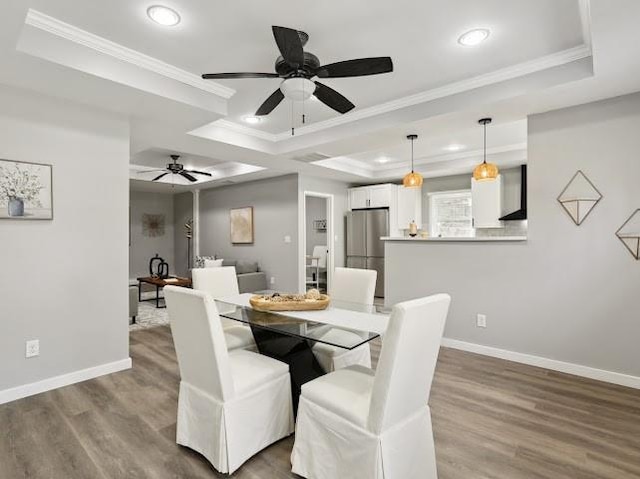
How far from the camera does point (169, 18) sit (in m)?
2.29

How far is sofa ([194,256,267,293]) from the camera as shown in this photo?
6395 mm

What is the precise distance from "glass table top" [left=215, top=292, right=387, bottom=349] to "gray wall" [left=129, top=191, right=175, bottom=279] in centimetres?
718

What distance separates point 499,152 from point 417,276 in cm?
276

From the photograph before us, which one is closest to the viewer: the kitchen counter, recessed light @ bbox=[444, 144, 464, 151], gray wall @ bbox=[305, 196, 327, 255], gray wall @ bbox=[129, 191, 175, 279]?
the kitchen counter

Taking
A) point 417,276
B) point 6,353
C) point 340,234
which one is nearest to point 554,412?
point 417,276

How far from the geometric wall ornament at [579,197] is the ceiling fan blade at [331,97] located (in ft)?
6.98

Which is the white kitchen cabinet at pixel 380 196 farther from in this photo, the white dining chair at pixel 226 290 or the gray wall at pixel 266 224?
the white dining chair at pixel 226 290

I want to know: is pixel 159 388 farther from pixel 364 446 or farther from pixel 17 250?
pixel 364 446

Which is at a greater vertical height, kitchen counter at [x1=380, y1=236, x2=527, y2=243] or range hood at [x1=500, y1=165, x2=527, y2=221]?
range hood at [x1=500, y1=165, x2=527, y2=221]

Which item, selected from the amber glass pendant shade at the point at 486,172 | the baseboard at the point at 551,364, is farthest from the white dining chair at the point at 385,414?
the amber glass pendant shade at the point at 486,172

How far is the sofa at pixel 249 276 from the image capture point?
21.0 ft

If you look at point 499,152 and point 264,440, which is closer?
point 264,440

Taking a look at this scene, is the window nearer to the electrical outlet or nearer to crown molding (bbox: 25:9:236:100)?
crown molding (bbox: 25:9:236:100)

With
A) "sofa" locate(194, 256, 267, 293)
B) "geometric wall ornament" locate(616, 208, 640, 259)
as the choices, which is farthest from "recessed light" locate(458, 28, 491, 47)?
"sofa" locate(194, 256, 267, 293)
